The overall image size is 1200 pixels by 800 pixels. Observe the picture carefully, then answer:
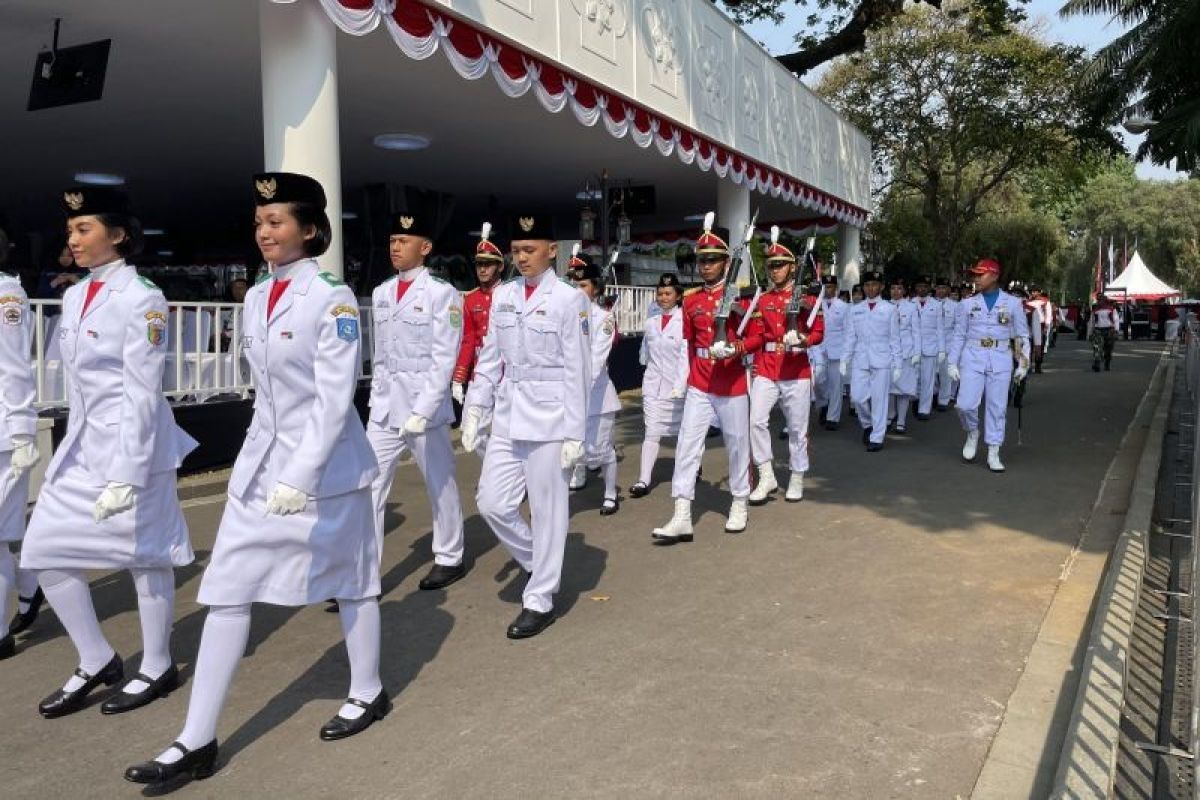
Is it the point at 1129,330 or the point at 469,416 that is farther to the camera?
the point at 1129,330

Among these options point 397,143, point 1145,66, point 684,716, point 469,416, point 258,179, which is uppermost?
point 1145,66

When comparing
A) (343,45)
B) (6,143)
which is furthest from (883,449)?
(6,143)

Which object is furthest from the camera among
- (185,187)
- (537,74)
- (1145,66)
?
(1145,66)

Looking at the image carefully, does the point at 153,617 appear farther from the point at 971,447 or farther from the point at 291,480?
the point at 971,447

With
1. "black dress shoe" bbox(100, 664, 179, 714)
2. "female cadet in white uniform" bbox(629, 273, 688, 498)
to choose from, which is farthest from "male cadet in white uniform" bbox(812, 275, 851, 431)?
"black dress shoe" bbox(100, 664, 179, 714)

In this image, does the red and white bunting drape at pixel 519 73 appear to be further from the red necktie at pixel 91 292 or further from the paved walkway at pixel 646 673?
the red necktie at pixel 91 292

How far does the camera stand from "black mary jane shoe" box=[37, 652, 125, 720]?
3.69 metres

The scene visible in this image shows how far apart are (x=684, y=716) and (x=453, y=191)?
1572 centimetres

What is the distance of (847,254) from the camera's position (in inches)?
918

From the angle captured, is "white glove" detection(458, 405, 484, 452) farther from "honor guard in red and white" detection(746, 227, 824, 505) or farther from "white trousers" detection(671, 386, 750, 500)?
"honor guard in red and white" detection(746, 227, 824, 505)

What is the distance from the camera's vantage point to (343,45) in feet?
28.9

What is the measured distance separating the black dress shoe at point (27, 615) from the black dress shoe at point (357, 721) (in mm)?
2217

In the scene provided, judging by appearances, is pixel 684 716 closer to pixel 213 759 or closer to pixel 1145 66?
pixel 213 759

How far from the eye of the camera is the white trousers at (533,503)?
15.2ft
